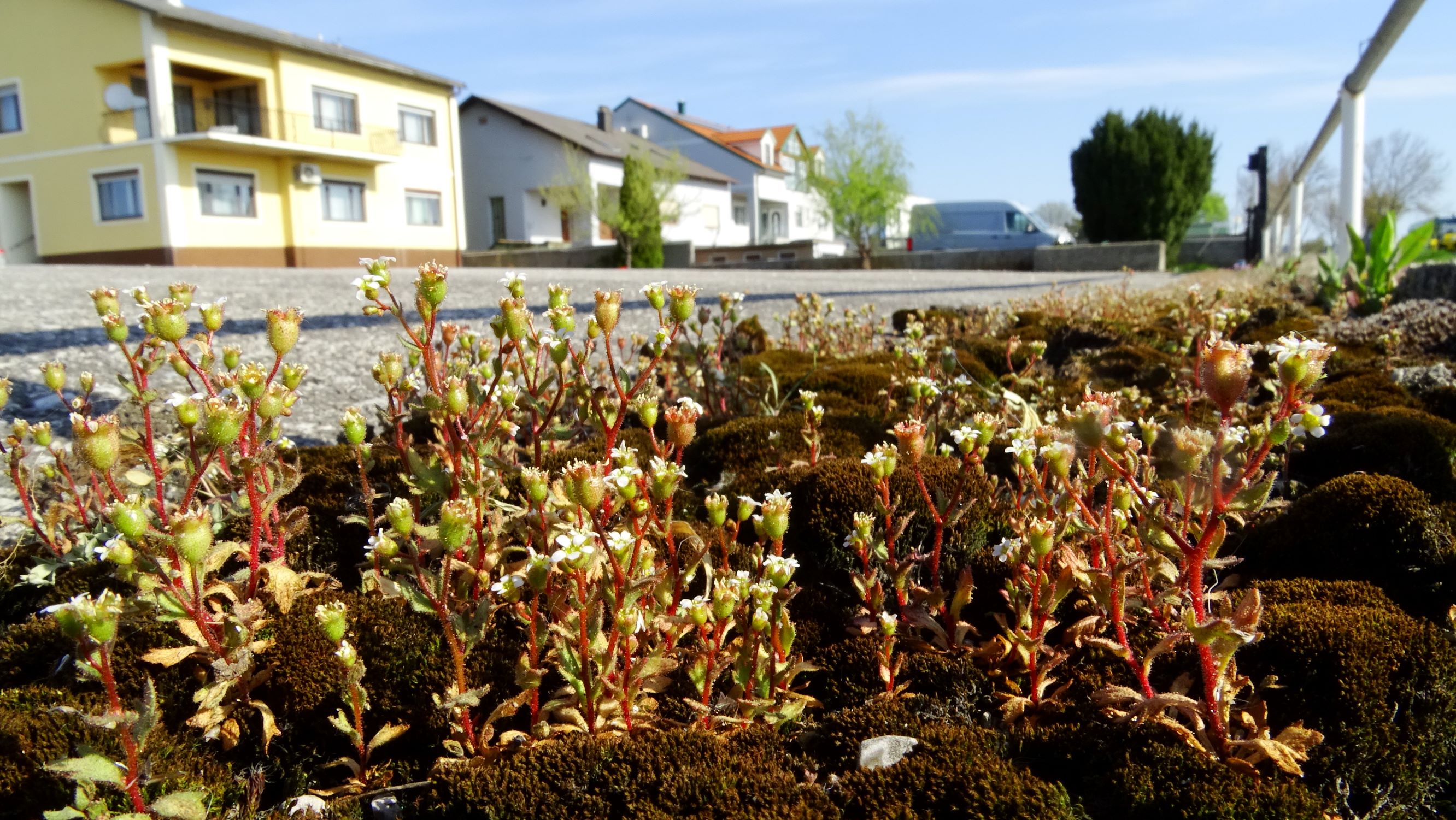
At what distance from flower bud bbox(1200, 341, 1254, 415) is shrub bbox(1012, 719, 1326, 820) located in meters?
0.53

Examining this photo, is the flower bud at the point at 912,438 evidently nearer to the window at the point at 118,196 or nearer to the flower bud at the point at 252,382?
the flower bud at the point at 252,382

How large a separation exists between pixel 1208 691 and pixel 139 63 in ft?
101

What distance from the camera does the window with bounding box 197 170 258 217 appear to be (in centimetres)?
2583

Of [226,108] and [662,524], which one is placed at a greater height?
[226,108]

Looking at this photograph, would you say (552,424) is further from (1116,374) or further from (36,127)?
(36,127)

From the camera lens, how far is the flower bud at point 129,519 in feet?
4.38

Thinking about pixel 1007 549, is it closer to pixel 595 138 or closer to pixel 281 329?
pixel 281 329

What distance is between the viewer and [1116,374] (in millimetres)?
3916

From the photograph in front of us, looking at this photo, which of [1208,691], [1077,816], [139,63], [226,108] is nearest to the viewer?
[1077,816]

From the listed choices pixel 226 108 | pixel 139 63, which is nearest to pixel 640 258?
pixel 226 108

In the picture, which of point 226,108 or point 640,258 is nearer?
point 226,108

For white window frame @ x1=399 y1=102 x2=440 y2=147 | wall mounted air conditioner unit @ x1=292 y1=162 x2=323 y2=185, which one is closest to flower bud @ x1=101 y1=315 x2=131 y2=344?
wall mounted air conditioner unit @ x1=292 y1=162 x2=323 y2=185

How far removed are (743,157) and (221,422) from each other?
5115 cm

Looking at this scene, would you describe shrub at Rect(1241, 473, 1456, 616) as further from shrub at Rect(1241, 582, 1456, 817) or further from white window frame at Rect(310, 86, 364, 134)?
white window frame at Rect(310, 86, 364, 134)
